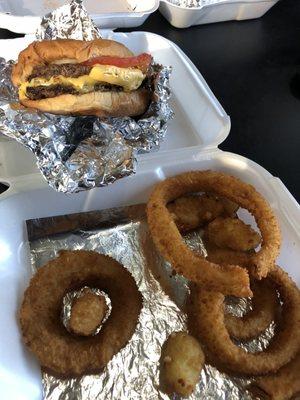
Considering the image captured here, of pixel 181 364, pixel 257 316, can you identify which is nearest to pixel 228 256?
pixel 257 316

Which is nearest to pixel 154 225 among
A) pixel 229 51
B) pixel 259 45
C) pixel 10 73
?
pixel 10 73

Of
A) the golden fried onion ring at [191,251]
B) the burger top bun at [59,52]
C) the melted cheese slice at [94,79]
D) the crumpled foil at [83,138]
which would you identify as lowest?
the golden fried onion ring at [191,251]

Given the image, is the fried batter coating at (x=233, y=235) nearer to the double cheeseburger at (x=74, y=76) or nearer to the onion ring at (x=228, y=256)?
the onion ring at (x=228, y=256)

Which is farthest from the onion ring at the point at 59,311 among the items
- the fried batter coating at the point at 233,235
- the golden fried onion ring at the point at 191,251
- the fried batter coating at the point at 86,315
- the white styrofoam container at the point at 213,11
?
the white styrofoam container at the point at 213,11

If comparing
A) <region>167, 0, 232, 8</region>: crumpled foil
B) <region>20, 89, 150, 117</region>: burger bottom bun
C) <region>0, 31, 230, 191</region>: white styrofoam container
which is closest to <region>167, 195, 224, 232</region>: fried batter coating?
<region>0, 31, 230, 191</region>: white styrofoam container

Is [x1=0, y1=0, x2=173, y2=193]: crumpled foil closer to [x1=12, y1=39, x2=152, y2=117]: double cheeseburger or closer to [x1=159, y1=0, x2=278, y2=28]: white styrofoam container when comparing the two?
[x1=12, y1=39, x2=152, y2=117]: double cheeseburger

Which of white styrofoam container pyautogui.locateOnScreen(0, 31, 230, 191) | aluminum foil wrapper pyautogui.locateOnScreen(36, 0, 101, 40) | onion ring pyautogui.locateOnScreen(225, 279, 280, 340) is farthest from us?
aluminum foil wrapper pyautogui.locateOnScreen(36, 0, 101, 40)
